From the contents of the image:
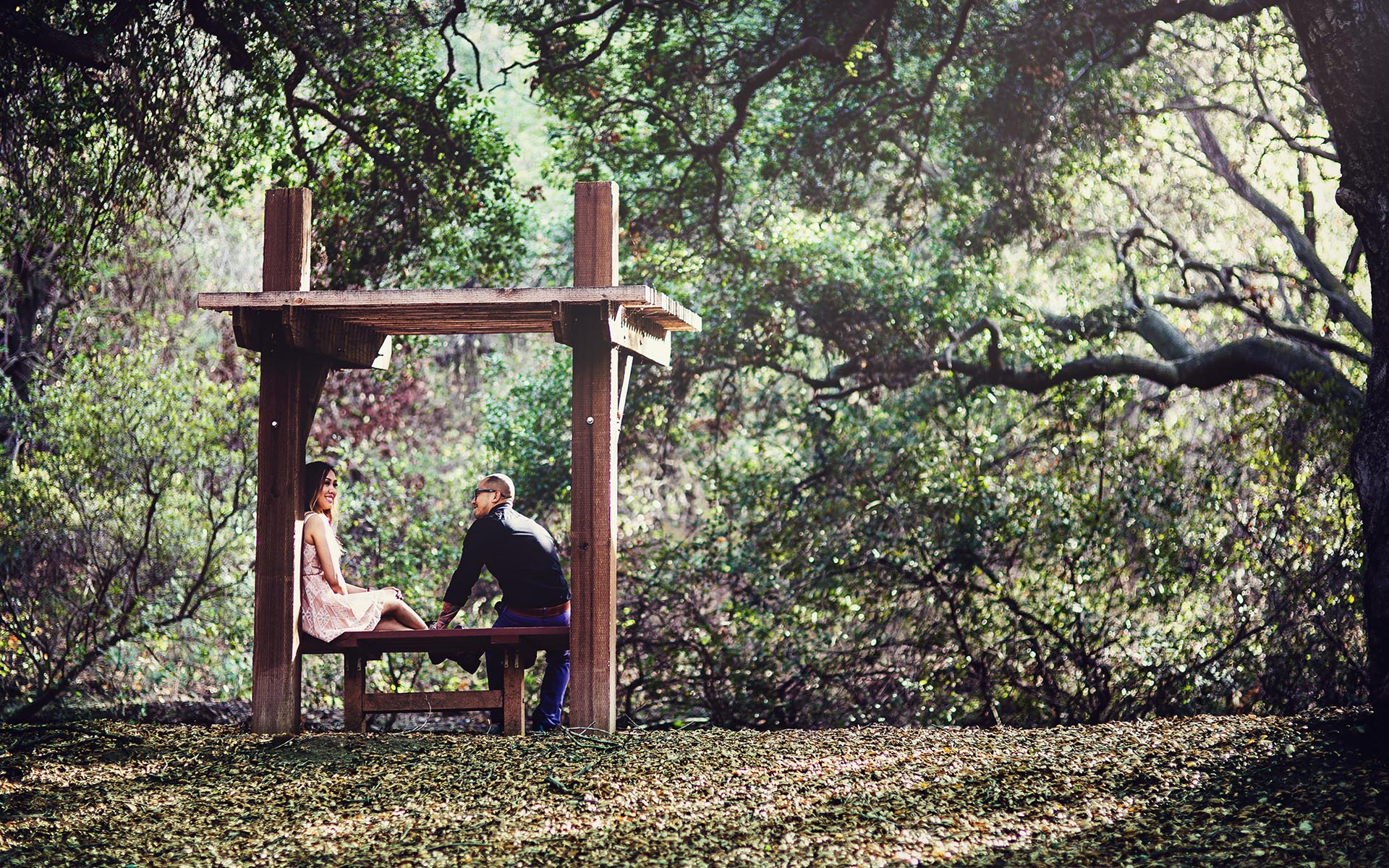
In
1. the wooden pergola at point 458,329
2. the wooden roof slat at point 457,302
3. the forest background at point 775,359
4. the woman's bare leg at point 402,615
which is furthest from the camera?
the forest background at point 775,359

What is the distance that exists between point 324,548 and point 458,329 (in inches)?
51.3

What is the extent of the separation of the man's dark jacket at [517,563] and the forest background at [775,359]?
1691 millimetres

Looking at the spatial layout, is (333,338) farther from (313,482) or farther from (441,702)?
(441,702)

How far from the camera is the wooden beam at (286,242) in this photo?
668 centimetres

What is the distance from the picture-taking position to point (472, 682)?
10953 millimetres

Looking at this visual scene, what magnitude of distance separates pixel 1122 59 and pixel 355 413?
7.63 m

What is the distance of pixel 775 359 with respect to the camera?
1106 cm

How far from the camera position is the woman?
6.69m

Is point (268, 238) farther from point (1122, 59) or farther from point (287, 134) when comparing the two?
point (1122, 59)

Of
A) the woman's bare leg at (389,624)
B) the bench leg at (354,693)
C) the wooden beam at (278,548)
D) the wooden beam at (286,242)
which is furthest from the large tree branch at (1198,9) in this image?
the bench leg at (354,693)

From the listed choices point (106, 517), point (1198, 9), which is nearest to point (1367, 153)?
point (1198, 9)

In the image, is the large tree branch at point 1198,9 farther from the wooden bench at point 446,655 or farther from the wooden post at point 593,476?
the wooden bench at point 446,655

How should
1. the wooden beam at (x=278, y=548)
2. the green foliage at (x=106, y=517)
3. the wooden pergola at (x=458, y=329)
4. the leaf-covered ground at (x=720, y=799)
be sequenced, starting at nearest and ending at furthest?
1. the leaf-covered ground at (x=720, y=799)
2. the wooden pergola at (x=458, y=329)
3. the wooden beam at (x=278, y=548)
4. the green foliage at (x=106, y=517)

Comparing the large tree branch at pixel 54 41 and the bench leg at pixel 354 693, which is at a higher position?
the large tree branch at pixel 54 41
